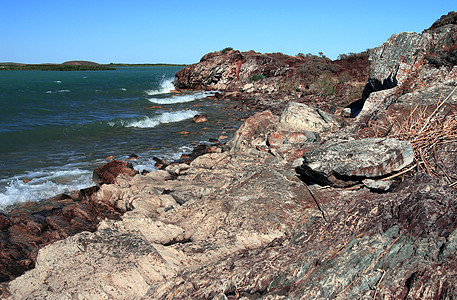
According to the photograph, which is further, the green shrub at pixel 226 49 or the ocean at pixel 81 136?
the green shrub at pixel 226 49

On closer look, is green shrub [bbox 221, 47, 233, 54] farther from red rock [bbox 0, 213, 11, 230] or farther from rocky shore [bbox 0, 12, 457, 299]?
red rock [bbox 0, 213, 11, 230]

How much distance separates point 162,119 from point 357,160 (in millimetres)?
18592

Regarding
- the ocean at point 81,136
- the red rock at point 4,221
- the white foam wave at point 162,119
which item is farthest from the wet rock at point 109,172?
the white foam wave at point 162,119

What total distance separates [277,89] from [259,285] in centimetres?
2821

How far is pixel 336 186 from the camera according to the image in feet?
15.0

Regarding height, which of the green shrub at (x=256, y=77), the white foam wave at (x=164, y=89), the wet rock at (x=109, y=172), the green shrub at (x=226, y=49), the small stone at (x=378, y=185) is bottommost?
the wet rock at (x=109, y=172)

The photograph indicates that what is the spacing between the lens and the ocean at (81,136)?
10461 millimetres

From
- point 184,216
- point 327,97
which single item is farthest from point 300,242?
point 327,97

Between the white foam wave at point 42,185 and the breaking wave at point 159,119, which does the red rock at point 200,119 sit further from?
the white foam wave at point 42,185

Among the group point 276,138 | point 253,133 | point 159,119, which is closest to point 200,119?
point 159,119

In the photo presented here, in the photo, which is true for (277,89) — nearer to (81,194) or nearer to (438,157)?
(81,194)

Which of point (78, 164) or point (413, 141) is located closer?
point (413, 141)

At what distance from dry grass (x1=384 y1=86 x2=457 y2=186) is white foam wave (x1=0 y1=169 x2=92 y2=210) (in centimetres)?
873

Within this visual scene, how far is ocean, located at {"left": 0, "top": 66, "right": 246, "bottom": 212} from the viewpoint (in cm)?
1046
